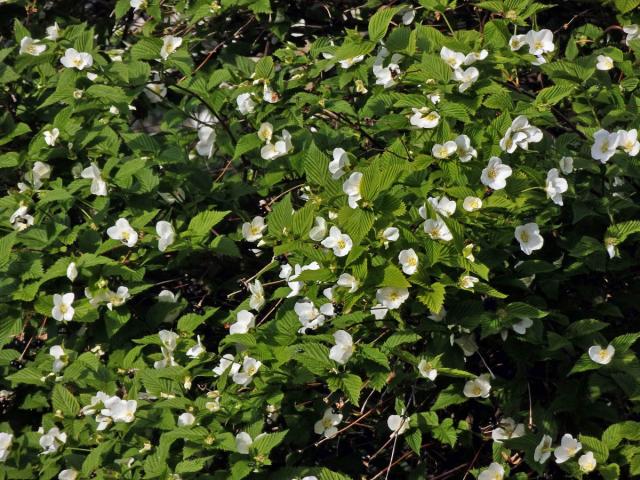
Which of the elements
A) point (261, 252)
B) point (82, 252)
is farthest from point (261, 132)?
point (82, 252)

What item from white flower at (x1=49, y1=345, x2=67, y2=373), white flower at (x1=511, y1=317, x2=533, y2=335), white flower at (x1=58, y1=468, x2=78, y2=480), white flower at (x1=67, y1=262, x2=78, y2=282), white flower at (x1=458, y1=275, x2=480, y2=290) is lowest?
white flower at (x1=58, y1=468, x2=78, y2=480)

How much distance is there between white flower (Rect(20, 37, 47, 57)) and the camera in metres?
2.86

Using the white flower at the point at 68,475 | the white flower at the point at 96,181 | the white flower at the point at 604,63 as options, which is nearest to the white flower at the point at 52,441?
the white flower at the point at 68,475

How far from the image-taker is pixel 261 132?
8.77ft

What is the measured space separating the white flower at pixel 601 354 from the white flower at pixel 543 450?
216 millimetres

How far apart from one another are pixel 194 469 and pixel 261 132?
934 millimetres

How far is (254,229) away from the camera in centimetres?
266

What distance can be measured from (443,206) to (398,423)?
1.81 feet

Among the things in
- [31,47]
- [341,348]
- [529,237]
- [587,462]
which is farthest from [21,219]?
[587,462]

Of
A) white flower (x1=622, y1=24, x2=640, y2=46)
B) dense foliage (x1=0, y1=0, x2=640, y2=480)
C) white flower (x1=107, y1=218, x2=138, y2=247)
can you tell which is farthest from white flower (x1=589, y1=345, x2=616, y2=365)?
white flower (x1=107, y1=218, x2=138, y2=247)

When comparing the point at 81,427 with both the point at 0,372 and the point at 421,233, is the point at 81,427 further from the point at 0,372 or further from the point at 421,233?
the point at 421,233

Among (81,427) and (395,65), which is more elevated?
(395,65)

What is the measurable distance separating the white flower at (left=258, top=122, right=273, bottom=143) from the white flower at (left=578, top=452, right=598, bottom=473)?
1147 mm

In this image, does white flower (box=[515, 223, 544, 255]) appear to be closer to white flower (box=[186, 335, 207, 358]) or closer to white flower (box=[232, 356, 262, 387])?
white flower (box=[232, 356, 262, 387])
